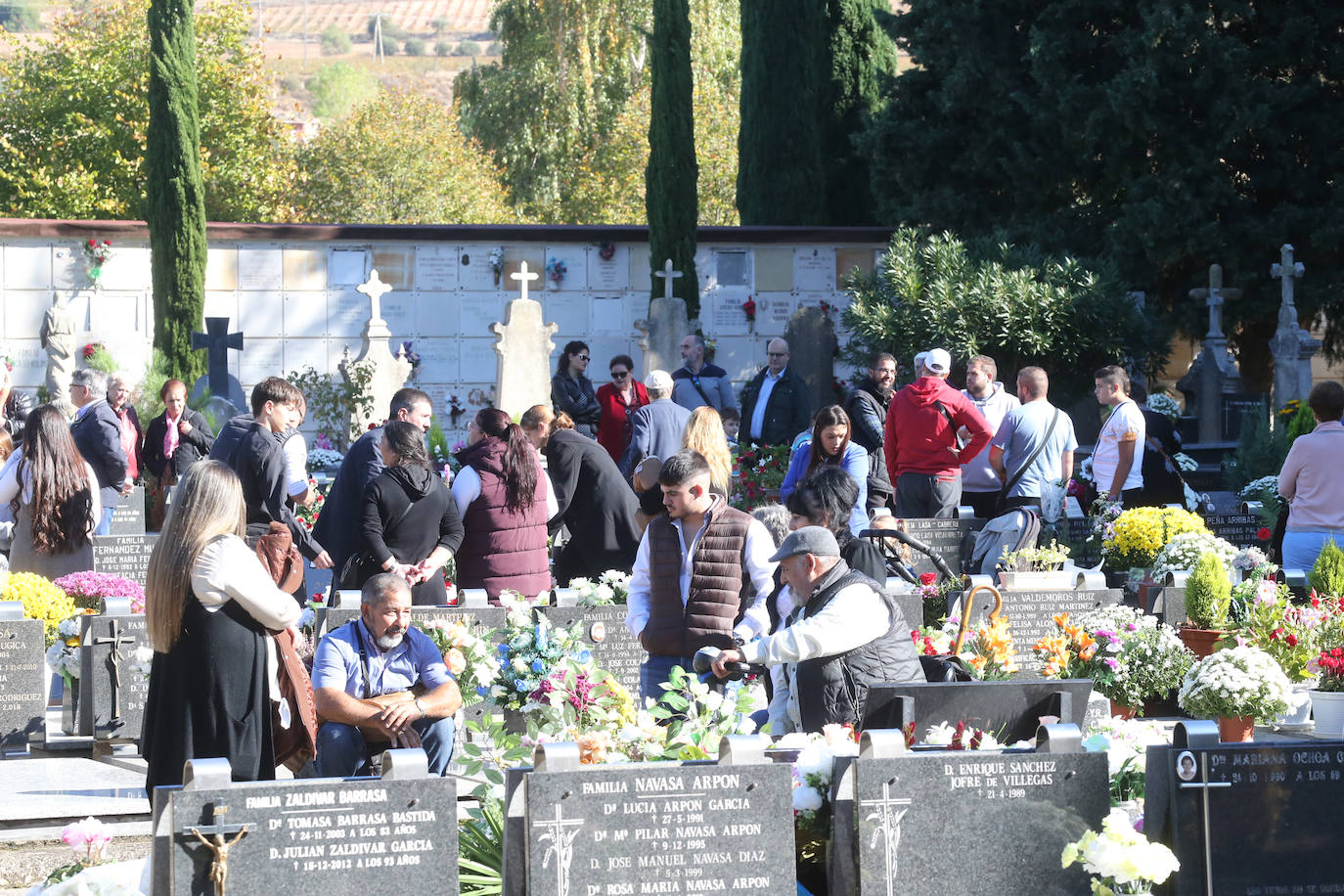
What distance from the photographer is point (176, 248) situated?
69.0ft

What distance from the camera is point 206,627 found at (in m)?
5.14

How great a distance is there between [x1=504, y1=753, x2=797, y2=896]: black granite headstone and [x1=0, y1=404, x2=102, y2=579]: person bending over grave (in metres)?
5.66

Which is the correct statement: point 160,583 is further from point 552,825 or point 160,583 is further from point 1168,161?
point 1168,161

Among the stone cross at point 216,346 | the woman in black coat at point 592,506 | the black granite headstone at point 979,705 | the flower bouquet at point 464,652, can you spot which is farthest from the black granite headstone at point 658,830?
the stone cross at point 216,346

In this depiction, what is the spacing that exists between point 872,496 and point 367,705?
487cm

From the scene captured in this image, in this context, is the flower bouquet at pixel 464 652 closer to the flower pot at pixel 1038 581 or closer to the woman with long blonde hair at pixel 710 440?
the woman with long blonde hair at pixel 710 440

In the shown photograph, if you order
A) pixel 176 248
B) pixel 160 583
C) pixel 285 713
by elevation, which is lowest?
pixel 285 713

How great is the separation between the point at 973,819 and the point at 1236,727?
2.48m

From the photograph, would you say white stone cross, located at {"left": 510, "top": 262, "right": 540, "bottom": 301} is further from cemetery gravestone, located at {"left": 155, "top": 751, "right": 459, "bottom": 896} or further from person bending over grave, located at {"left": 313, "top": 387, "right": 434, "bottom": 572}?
cemetery gravestone, located at {"left": 155, "top": 751, "right": 459, "bottom": 896}

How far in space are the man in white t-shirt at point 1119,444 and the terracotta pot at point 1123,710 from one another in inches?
131

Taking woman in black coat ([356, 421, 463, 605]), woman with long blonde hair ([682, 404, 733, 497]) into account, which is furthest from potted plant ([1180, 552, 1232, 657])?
woman in black coat ([356, 421, 463, 605])

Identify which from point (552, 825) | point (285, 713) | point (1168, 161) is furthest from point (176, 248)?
point (552, 825)

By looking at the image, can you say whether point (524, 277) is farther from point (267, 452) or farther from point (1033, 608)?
point (1033, 608)

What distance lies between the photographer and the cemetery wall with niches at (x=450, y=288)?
861 inches
